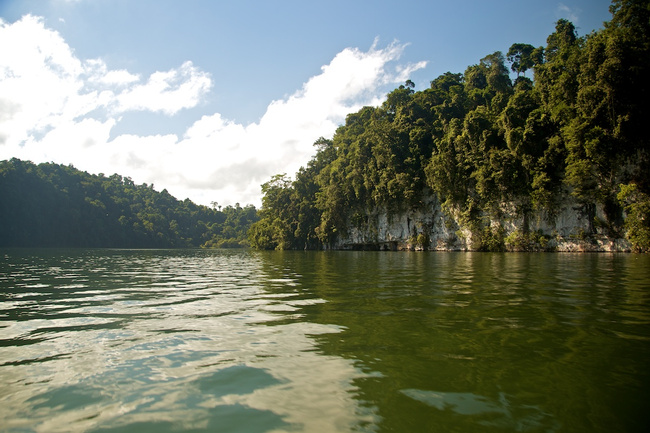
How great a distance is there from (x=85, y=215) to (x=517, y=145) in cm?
11103

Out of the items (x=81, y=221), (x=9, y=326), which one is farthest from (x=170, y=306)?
(x=81, y=221)

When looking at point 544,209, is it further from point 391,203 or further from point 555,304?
point 555,304

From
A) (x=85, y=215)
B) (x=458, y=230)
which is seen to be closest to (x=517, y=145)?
(x=458, y=230)

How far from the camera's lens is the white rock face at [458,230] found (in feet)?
117

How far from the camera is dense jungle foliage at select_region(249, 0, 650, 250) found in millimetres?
31781

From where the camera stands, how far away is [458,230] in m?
48.1

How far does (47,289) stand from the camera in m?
10.2

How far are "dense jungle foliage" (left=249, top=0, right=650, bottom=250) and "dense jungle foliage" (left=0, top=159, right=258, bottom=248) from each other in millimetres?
60712

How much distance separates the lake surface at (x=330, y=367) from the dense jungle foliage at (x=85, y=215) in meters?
110

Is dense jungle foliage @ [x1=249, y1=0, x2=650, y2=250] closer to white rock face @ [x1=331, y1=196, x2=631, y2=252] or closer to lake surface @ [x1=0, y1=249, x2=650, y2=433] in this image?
white rock face @ [x1=331, y1=196, x2=631, y2=252]

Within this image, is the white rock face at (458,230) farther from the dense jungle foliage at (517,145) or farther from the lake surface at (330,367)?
the lake surface at (330,367)

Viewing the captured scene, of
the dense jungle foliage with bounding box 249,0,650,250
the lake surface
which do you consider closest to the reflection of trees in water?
the lake surface

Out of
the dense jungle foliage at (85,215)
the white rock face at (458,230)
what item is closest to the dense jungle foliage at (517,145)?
the white rock face at (458,230)

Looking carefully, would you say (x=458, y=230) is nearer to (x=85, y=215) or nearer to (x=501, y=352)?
(x=501, y=352)
